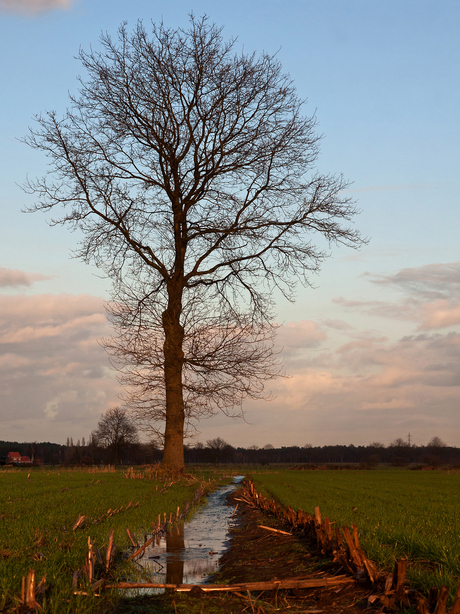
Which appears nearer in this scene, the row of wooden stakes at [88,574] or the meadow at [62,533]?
the row of wooden stakes at [88,574]

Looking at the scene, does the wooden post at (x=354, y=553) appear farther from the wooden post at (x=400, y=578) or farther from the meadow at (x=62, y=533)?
the meadow at (x=62, y=533)

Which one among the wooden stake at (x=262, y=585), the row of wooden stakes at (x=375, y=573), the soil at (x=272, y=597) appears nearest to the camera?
the row of wooden stakes at (x=375, y=573)

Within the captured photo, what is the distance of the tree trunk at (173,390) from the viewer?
74.6 feet

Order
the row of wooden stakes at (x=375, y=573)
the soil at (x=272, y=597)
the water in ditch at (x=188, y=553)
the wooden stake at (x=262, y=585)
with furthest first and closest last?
the water in ditch at (x=188, y=553) < the wooden stake at (x=262, y=585) < the soil at (x=272, y=597) < the row of wooden stakes at (x=375, y=573)

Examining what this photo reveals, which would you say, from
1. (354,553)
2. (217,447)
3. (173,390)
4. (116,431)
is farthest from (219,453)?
(354,553)

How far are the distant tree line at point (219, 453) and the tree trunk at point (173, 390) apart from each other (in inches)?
2211

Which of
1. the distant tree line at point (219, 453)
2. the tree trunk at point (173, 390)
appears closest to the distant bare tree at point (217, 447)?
the distant tree line at point (219, 453)

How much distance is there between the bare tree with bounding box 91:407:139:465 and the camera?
9256 centimetres

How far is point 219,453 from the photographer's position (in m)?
125

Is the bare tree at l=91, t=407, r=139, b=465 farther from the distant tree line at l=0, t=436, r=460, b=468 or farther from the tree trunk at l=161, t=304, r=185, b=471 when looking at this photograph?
the tree trunk at l=161, t=304, r=185, b=471

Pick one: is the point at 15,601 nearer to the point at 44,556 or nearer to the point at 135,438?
the point at 44,556

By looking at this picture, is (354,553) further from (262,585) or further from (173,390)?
(173,390)

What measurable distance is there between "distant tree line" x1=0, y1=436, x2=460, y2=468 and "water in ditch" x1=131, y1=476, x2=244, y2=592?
68331 mm

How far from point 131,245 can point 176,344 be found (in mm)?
5342
